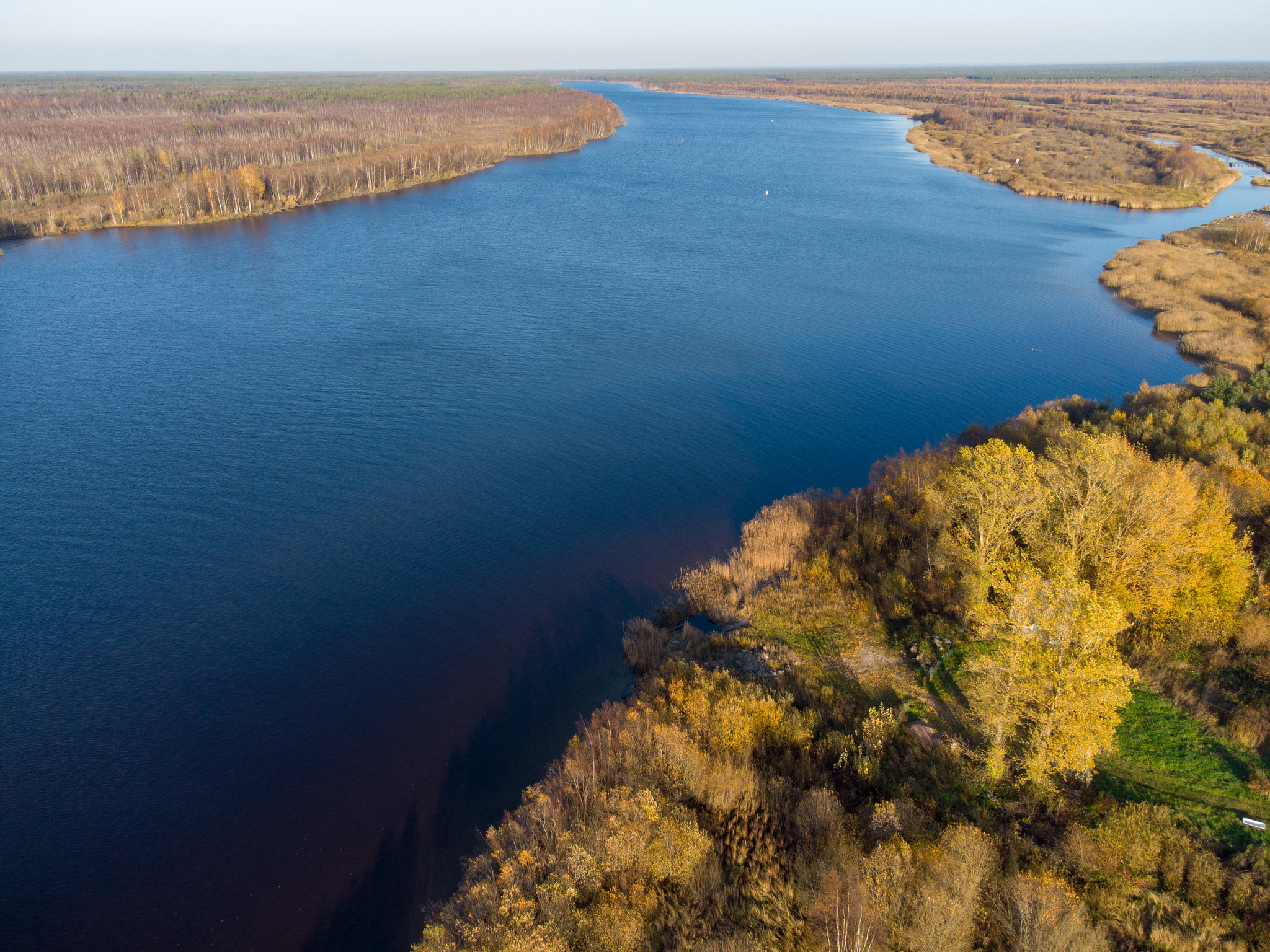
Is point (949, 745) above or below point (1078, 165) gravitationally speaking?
below

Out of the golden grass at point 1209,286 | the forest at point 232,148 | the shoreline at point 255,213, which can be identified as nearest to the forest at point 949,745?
the golden grass at point 1209,286

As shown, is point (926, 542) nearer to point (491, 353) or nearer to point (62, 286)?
point (491, 353)

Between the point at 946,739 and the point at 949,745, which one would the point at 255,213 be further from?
Result: the point at 949,745

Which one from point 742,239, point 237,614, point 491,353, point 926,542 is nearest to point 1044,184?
point 742,239

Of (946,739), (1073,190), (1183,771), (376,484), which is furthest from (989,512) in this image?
(1073,190)

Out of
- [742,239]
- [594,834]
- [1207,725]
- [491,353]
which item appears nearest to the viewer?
[594,834]

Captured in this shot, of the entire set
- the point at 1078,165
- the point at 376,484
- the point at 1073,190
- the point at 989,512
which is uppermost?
the point at 1078,165

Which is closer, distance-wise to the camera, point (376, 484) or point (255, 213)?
point (376, 484)
